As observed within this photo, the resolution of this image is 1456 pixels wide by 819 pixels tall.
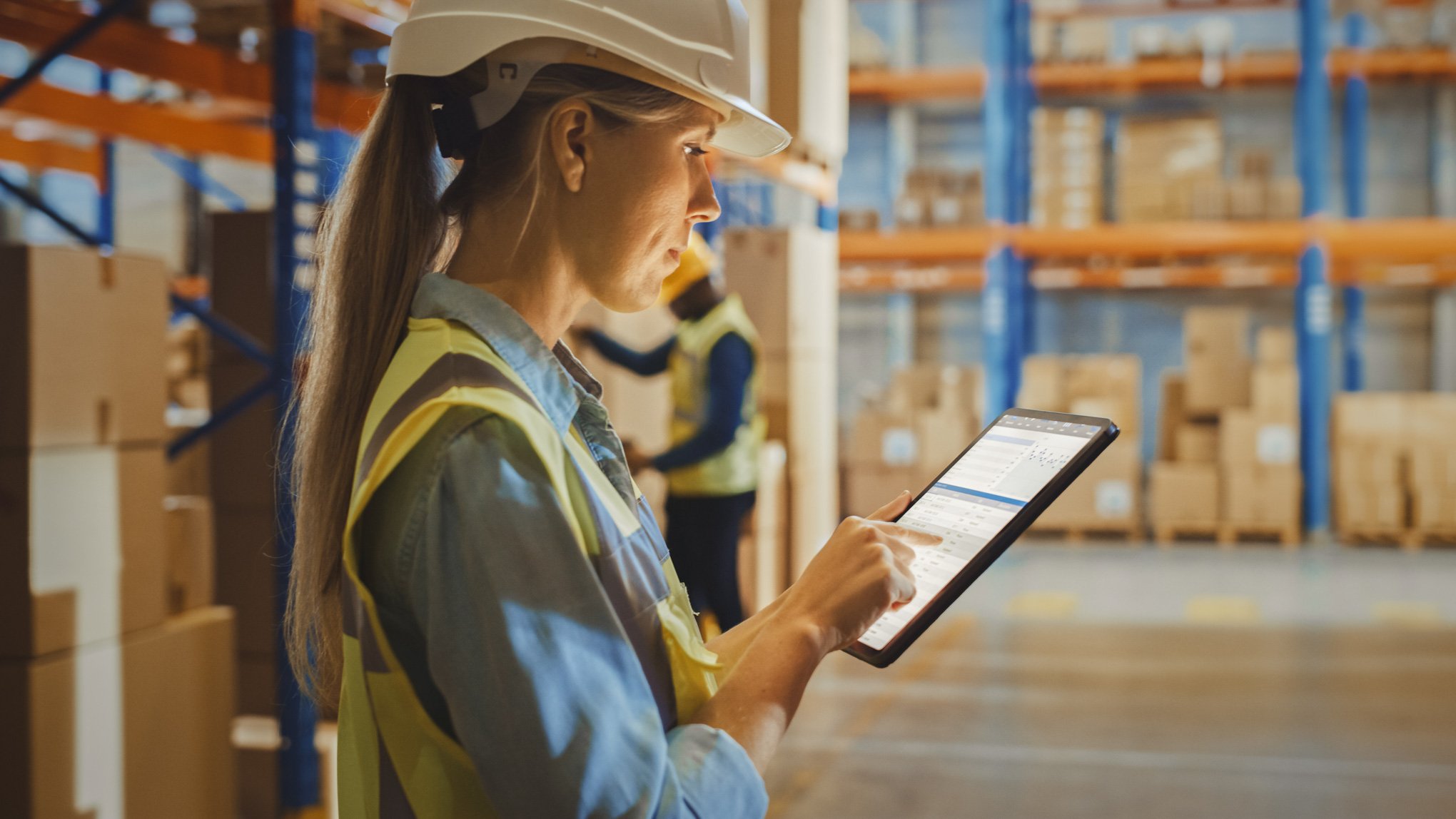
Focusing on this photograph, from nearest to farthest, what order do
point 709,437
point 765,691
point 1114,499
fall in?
point 765,691 < point 709,437 < point 1114,499

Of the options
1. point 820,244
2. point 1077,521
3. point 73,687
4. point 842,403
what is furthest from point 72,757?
point 842,403

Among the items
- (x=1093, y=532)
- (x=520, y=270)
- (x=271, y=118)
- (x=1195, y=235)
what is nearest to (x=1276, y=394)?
(x=1195, y=235)

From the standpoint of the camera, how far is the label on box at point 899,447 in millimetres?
9875

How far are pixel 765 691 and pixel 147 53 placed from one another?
165 inches

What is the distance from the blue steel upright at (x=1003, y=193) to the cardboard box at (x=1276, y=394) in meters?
2.02

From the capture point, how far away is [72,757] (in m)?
2.65

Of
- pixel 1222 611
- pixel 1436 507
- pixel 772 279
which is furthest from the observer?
pixel 1436 507

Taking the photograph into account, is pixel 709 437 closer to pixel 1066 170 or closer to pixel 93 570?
pixel 93 570

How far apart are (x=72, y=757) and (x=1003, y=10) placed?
33.5 ft

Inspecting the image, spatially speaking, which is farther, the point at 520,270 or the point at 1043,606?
the point at 1043,606

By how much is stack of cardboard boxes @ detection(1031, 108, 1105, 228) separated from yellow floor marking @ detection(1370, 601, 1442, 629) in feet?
14.6

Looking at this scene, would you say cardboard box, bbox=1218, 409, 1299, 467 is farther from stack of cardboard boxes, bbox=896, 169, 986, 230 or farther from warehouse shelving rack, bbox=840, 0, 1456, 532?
stack of cardboard boxes, bbox=896, 169, 986, 230

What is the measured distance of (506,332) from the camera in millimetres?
907

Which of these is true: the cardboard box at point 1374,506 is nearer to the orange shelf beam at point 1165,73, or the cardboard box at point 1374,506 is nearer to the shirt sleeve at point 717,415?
the orange shelf beam at point 1165,73
